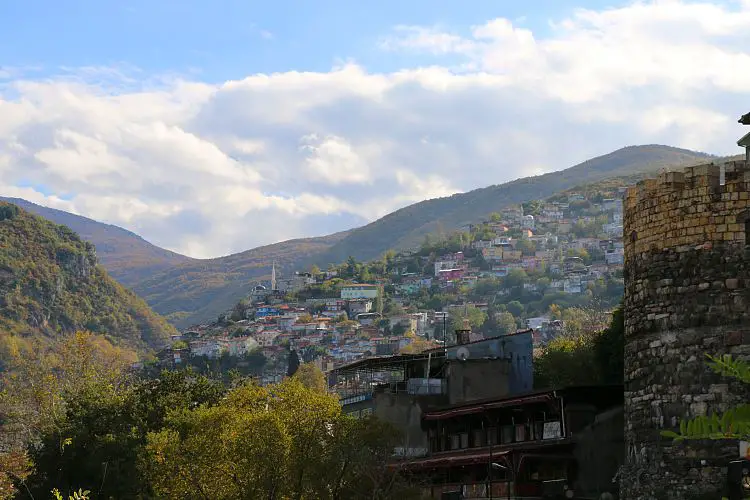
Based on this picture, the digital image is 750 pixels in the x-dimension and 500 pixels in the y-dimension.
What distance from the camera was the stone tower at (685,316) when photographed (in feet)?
66.2

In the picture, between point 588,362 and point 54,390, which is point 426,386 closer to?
point 588,362

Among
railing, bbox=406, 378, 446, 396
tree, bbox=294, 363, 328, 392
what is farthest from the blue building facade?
tree, bbox=294, 363, 328, 392

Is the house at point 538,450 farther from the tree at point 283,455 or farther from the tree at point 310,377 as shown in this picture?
the tree at point 310,377

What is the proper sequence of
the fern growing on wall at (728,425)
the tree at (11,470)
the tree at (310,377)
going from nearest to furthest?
the fern growing on wall at (728,425)
the tree at (11,470)
the tree at (310,377)

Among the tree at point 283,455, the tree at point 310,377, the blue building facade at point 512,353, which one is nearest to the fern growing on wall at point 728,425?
the tree at point 283,455

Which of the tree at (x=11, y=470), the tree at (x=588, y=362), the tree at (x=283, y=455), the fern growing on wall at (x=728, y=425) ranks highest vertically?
the fern growing on wall at (x=728, y=425)

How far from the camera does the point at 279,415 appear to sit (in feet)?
110

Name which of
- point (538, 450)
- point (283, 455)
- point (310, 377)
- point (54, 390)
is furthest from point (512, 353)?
point (310, 377)

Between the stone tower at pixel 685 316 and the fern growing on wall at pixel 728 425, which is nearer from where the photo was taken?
the fern growing on wall at pixel 728 425

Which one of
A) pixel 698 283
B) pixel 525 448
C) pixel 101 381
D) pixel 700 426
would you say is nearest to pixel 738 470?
pixel 698 283

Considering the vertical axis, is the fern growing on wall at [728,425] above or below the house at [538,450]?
above

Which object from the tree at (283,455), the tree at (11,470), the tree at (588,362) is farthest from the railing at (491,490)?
the tree at (11,470)

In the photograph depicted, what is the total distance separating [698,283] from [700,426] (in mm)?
12320

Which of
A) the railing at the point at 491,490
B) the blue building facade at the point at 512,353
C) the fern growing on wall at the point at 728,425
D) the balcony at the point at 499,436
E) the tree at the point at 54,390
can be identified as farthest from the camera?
the tree at the point at 54,390
